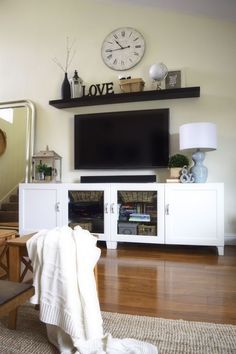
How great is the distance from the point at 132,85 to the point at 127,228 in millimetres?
1673

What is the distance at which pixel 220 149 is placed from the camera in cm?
326

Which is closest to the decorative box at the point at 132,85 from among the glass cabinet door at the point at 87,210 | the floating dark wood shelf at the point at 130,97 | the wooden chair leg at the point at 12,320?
the floating dark wood shelf at the point at 130,97

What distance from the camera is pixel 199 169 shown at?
9.87 feet

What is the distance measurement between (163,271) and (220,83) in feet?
7.39

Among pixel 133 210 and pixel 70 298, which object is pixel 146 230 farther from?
pixel 70 298

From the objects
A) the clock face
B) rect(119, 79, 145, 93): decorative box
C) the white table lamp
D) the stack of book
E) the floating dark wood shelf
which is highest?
the clock face

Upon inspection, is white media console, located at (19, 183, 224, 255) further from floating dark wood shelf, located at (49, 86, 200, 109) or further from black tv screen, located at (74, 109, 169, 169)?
floating dark wood shelf, located at (49, 86, 200, 109)

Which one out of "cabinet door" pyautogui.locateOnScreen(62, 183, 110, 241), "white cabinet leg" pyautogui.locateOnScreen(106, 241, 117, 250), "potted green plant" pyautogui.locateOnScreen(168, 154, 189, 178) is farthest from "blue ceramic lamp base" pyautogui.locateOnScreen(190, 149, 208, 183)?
"white cabinet leg" pyautogui.locateOnScreen(106, 241, 117, 250)

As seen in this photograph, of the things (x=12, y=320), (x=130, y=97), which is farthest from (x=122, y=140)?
(x=12, y=320)

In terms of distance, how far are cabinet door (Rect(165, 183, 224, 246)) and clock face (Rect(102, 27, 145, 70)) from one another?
1696 mm

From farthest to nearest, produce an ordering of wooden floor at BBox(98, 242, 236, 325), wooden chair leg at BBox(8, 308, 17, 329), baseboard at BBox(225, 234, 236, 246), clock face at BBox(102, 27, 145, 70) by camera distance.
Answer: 1. clock face at BBox(102, 27, 145, 70)
2. baseboard at BBox(225, 234, 236, 246)
3. wooden floor at BBox(98, 242, 236, 325)
4. wooden chair leg at BBox(8, 308, 17, 329)

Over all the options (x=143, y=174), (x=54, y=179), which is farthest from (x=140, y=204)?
(x=54, y=179)

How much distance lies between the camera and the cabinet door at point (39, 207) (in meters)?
Answer: 3.32

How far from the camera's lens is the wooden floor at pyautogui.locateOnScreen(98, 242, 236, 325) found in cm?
158
